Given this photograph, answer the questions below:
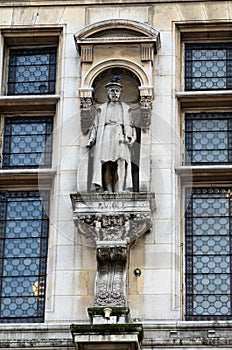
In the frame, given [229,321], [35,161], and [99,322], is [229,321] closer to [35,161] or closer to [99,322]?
[99,322]

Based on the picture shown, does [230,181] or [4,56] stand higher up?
[4,56]

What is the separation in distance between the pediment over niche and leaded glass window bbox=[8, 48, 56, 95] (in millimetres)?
771

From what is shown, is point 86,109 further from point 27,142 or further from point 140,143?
point 27,142

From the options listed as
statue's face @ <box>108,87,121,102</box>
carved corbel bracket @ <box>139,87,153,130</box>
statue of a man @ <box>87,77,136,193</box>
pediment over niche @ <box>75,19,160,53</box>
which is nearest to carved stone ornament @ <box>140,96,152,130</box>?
carved corbel bracket @ <box>139,87,153,130</box>

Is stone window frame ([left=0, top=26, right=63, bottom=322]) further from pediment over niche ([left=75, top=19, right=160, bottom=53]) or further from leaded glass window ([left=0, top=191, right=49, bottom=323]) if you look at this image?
pediment over niche ([left=75, top=19, right=160, bottom=53])

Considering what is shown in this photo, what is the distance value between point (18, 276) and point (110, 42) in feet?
12.2

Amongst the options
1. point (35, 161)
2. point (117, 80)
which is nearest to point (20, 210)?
point (35, 161)

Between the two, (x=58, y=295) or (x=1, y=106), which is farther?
(x=1, y=106)

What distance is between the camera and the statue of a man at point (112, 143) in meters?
21.0

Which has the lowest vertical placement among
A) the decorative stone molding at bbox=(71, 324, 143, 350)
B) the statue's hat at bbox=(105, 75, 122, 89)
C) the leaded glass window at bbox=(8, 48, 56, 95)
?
the decorative stone molding at bbox=(71, 324, 143, 350)

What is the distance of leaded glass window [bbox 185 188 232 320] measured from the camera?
20.7 meters

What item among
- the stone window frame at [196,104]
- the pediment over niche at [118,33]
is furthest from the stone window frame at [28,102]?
the stone window frame at [196,104]

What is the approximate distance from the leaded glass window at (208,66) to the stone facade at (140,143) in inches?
6.5

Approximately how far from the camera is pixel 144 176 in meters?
21.1
